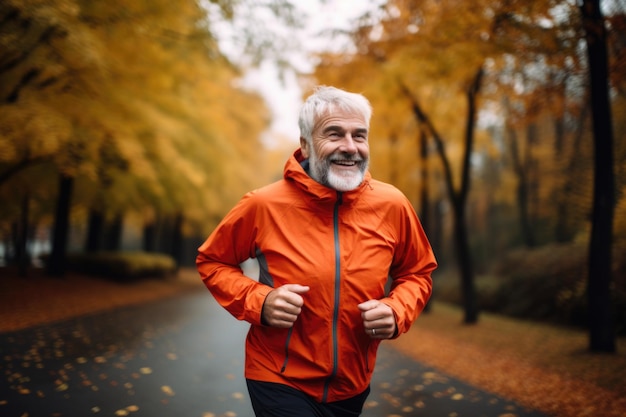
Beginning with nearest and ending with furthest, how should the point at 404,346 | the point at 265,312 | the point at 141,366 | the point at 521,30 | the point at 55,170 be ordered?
the point at 265,312
the point at 141,366
the point at 521,30
the point at 404,346
the point at 55,170

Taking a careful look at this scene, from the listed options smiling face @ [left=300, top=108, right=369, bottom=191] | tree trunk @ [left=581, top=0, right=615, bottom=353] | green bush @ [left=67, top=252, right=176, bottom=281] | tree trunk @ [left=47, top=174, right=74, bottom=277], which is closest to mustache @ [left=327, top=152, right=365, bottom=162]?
smiling face @ [left=300, top=108, right=369, bottom=191]

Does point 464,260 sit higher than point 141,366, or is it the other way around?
point 464,260

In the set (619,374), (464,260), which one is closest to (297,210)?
(619,374)

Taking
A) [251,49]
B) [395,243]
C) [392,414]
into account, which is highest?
[251,49]

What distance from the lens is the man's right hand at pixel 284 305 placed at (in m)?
1.94

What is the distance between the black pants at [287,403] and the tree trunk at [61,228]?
1302 cm

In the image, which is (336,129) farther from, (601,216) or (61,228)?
(61,228)

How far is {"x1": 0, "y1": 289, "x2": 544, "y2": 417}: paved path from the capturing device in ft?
15.8

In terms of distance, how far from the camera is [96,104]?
8.89 meters

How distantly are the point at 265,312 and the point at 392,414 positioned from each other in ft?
12.1

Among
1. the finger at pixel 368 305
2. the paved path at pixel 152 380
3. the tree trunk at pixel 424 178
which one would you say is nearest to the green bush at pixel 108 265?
the paved path at pixel 152 380

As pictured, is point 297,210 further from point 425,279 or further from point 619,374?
point 619,374

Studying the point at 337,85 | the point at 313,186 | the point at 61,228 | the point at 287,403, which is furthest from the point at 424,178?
the point at 287,403

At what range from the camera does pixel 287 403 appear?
2078 mm
